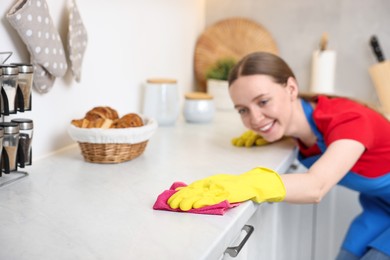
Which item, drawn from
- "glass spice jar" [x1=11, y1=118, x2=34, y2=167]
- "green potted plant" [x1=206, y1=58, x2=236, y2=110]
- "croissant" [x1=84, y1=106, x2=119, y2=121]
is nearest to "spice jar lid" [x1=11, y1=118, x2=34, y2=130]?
"glass spice jar" [x1=11, y1=118, x2=34, y2=167]

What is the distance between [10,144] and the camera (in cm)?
97

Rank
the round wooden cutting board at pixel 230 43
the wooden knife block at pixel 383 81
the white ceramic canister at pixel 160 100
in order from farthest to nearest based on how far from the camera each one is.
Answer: the round wooden cutting board at pixel 230 43
the wooden knife block at pixel 383 81
the white ceramic canister at pixel 160 100

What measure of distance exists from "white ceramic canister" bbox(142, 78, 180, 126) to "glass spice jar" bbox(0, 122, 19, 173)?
0.71m

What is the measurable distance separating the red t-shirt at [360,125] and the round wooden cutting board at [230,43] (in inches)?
34.1

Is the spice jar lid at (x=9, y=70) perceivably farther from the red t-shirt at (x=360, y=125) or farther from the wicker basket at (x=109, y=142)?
the red t-shirt at (x=360, y=125)

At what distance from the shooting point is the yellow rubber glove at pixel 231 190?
855 millimetres

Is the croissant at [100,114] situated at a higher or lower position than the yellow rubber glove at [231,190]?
higher

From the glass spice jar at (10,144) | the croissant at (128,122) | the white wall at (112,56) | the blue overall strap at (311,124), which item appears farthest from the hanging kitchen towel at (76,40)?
the blue overall strap at (311,124)

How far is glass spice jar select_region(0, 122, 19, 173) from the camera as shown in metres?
0.95

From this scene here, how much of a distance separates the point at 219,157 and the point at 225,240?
0.51 m

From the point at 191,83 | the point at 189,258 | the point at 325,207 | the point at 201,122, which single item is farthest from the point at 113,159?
the point at 191,83

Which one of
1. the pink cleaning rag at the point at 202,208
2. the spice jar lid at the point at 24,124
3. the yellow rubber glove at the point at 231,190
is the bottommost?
the pink cleaning rag at the point at 202,208

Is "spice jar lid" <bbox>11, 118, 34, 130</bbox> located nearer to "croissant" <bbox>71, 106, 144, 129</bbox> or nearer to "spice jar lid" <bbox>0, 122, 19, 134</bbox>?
"spice jar lid" <bbox>0, 122, 19, 134</bbox>

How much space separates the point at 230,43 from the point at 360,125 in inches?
43.8
